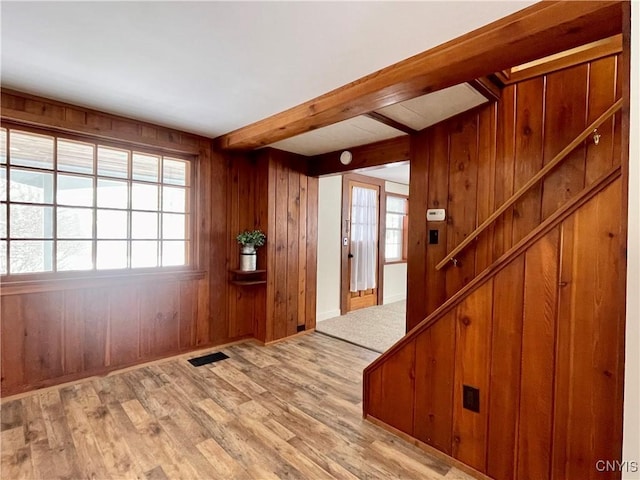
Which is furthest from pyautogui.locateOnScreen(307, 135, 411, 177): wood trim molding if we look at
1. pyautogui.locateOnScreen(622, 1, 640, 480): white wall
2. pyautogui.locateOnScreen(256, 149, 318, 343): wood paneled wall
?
pyautogui.locateOnScreen(622, 1, 640, 480): white wall

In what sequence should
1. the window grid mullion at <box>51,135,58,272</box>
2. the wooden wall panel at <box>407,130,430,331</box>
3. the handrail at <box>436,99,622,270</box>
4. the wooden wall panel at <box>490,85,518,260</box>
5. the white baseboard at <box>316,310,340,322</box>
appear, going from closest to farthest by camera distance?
the handrail at <box>436,99,622,270</box>
the wooden wall panel at <box>490,85,518,260</box>
the window grid mullion at <box>51,135,58,272</box>
the wooden wall panel at <box>407,130,430,331</box>
the white baseboard at <box>316,310,340,322</box>

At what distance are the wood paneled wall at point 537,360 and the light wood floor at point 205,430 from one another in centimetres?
32

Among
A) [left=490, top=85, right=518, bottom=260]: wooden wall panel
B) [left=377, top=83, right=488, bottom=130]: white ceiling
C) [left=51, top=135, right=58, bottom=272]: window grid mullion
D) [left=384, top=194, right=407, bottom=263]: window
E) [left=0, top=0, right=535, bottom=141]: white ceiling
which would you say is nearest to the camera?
[left=0, top=0, right=535, bottom=141]: white ceiling

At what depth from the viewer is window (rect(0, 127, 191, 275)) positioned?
238cm

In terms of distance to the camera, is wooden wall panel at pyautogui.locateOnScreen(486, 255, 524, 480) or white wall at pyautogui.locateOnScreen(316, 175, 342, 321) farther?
white wall at pyautogui.locateOnScreen(316, 175, 342, 321)

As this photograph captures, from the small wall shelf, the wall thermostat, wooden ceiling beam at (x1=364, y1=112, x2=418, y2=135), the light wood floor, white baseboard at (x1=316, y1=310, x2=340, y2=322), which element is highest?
wooden ceiling beam at (x1=364, y1=112, x2=418, y2=135)

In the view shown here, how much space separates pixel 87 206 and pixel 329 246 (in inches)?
118

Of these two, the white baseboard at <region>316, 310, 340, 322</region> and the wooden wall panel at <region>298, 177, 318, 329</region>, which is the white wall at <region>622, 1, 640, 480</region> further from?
the white baseboard at <region>316, 310, 340, 322</region>

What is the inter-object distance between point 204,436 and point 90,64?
7.94 feet

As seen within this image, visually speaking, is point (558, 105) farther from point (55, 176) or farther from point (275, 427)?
point (55, 176)

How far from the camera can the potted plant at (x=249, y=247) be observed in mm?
3452

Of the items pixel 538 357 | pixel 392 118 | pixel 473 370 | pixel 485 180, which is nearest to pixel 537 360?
pixel 538 357

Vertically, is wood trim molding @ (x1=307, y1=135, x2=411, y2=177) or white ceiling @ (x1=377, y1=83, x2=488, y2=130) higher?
white ceiling @ (x1=377, y1=83, x2=488, y2=130)

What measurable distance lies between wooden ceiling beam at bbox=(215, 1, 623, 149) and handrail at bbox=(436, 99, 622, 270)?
60 cm
